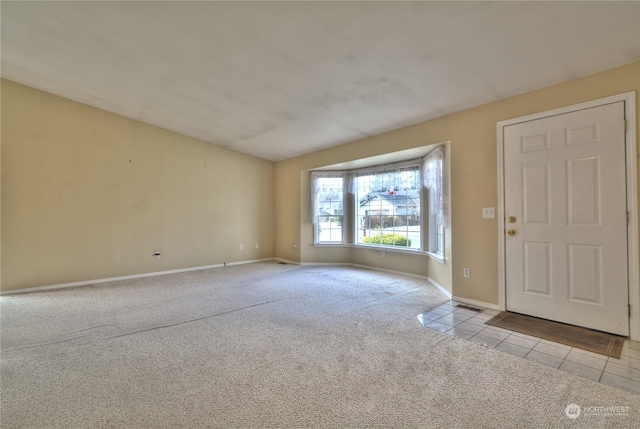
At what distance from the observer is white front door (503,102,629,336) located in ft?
8.02

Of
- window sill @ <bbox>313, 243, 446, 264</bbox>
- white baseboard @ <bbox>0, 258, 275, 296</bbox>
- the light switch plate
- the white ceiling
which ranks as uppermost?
the white ceiling

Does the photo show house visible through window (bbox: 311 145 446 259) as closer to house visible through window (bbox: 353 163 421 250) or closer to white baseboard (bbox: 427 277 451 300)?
house visible through window (bbox: 353 163 421 250)

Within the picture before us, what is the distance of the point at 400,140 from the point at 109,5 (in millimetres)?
3631

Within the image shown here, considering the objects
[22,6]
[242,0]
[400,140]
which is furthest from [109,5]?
[400,140]

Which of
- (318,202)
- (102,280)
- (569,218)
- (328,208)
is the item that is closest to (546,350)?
(569,218)

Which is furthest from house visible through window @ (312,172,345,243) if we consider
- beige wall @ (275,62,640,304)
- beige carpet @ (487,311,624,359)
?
beige carpet @ (487,311,624,359)

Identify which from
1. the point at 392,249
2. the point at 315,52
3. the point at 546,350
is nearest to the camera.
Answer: the point at 546,350

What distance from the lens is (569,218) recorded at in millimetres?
2676

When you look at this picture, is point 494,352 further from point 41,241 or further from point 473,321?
point 41,241

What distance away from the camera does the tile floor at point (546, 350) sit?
1855mm

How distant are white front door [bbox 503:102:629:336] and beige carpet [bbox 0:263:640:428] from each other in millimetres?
1095

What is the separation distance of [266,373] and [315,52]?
280cm

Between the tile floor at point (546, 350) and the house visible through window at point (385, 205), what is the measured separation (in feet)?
4.36

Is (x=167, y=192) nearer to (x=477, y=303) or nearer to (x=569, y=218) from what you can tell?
(x=477, y=303)
